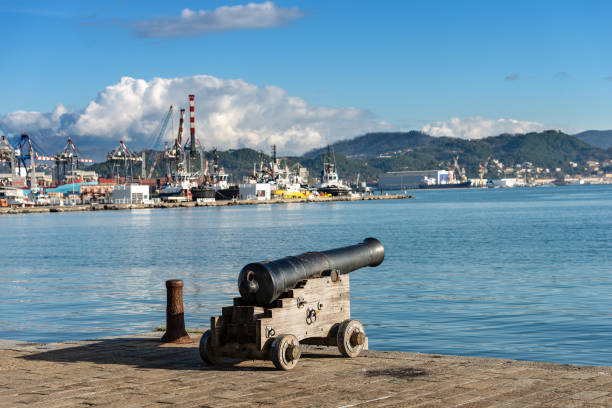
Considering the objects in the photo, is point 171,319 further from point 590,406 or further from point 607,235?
point 607,235

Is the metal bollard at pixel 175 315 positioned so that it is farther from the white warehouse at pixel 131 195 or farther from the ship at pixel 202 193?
the ship at pixel 202 193

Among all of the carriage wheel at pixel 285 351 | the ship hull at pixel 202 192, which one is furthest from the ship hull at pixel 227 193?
the carriage wheel at pixel 285 351

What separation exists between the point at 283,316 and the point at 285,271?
0.44m

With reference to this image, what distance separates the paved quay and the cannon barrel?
76cm

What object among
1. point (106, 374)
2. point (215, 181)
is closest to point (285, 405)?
point (106, 374)

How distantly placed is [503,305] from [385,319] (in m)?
3.42

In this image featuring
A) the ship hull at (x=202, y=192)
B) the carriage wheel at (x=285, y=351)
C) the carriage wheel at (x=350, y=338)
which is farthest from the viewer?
the ship hull at (x=202, y=192)

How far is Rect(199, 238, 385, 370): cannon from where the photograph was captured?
24.5 feet

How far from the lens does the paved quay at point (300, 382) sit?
6.26 m

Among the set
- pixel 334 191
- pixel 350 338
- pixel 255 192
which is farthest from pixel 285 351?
pixel 334 191

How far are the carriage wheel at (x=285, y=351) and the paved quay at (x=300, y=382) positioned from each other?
113 millimetres

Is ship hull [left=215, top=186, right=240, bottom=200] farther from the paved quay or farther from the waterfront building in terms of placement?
the paved quay

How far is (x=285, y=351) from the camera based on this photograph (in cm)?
745

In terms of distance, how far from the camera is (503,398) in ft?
20.4
